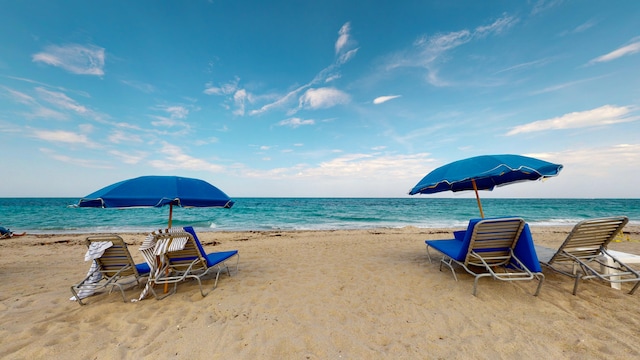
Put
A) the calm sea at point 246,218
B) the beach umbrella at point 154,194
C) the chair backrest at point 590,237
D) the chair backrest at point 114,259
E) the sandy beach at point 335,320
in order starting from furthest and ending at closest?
1. the calm sea at point 246,218
2. the chair backrest at point 114,259
3. the chair backrest at point 590,237
4. the beach umbrella at point 154,194
5. the sandy beach at point 335,320

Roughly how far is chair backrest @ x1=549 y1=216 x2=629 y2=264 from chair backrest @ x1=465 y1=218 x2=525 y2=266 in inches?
24.3

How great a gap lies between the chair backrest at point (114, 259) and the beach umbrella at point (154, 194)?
1.99 feet

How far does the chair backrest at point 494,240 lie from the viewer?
3.30 meters

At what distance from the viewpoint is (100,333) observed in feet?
8.37

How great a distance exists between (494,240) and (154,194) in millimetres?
5195

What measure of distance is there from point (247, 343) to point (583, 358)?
3.12 metres

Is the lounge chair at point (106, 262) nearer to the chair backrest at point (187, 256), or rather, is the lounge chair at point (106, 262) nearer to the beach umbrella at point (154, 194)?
the chair backrest at point (187, 256)

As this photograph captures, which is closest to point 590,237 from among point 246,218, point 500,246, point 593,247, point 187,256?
point 593,247

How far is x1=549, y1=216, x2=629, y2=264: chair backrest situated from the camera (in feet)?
10.6

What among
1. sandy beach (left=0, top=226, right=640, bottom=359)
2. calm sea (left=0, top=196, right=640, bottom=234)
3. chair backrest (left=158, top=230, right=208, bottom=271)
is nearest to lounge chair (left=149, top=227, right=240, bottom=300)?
chair backrest (left=158, top=230, right=208, bottom=271)

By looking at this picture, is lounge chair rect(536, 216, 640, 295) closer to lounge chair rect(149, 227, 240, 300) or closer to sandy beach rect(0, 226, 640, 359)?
sandy beach rect(0, 226, 640, 359)

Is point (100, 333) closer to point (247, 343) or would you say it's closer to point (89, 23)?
point (247, 343)

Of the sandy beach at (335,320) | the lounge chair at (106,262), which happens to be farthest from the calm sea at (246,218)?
the lounge chair at (106,262)

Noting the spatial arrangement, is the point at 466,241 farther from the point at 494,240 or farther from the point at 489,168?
the point at 489,168
